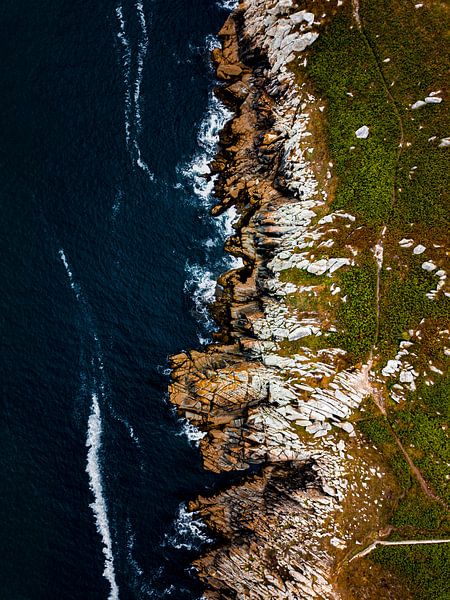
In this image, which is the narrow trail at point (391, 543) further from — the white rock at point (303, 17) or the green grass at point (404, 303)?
the white rock at point (303, 17)

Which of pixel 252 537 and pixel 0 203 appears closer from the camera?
pixel 252 537

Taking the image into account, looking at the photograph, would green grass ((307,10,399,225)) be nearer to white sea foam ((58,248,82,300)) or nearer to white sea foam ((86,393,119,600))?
white sea foam ((58,248,82,300))

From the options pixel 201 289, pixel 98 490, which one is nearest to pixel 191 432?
pixel 98 490

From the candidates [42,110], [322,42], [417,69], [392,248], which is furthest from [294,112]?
[42,110]

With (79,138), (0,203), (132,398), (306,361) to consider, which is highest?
(79,138)

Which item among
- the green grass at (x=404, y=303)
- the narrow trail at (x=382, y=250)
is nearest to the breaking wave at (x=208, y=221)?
the narrow trail at (x=382, y=250)

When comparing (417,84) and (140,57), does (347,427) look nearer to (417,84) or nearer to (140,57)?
(417,84)

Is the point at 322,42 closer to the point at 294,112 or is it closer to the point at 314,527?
the point at 294,112

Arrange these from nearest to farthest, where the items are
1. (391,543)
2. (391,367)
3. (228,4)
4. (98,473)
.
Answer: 1. (391,543)
2. (391,367)
3. (98,473)
4. (228,4)
